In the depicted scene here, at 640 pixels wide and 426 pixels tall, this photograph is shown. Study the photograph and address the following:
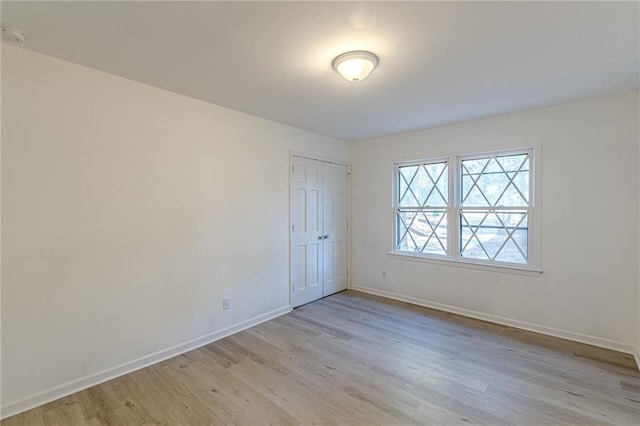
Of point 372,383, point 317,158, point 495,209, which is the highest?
point 317,158

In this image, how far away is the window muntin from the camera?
13.1 ft

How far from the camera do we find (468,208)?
147 inches

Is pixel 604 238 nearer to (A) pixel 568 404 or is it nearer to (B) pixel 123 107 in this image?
(A) pixel 568 404

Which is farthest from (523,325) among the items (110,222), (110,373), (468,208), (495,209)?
(110,222)

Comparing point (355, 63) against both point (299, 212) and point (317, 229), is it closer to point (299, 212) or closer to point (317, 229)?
point (299, 212)

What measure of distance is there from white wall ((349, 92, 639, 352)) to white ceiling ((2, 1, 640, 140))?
13.5 inches

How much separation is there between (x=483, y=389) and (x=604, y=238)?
2006mm

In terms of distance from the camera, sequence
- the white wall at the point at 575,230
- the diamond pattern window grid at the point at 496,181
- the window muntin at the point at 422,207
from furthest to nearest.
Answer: the window muntin at the point at 422,207 < the diamond pattern window grid at the point at 496,181 < the white wall at the point at 575,230

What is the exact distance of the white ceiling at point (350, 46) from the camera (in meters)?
1.61

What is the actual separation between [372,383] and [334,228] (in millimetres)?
2561

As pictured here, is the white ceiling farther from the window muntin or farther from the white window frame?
the window muntin

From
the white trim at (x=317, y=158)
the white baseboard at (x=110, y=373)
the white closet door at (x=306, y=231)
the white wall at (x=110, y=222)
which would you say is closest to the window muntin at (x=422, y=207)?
the white trim at (x=317, y=158)

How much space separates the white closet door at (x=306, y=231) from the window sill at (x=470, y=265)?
1.16m

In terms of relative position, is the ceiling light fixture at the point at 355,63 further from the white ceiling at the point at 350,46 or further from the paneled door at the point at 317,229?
the paneled door at the point at 317,229
